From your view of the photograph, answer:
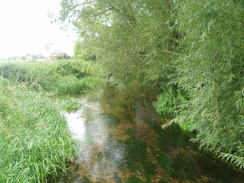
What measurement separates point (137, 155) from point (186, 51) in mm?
3077

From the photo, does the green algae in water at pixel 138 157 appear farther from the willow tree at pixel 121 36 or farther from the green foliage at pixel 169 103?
the willow tree at pixel 121 36

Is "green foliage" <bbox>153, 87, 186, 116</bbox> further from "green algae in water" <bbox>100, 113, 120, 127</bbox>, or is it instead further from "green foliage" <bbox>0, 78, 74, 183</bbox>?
"green foliage" <bbox>0, 78, 74, 183</bbox>

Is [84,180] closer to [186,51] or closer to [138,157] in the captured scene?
[138,157]

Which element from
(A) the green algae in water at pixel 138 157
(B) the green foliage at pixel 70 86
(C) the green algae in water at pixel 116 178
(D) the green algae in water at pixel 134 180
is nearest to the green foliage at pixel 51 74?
(B) the green foliage at pixel 70 86

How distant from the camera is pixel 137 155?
4109 millimetres

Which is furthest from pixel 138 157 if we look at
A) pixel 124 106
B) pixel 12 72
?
pixel 12 72

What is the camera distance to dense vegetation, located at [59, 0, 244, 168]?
2426 mm

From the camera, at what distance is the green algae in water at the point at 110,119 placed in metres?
6.20

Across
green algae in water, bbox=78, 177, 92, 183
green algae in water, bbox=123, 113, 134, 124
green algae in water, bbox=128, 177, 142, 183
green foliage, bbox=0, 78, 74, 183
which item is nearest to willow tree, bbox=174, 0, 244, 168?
green algae in water, bbox=128, 177, 142, 183

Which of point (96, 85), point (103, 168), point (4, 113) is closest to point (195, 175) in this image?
point (103, 168)

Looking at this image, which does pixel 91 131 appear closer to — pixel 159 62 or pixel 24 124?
pixel 24 124

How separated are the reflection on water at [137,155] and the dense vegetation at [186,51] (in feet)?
1.53

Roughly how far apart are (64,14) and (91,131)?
5.52m

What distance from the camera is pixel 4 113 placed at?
172 inches
